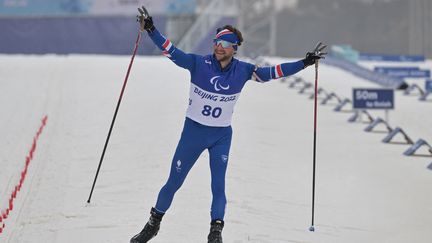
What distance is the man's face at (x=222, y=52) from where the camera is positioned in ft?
24.8

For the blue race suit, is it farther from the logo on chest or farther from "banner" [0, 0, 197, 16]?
"banner" [0, 0, 197, 16]

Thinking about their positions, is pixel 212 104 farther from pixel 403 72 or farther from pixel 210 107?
pixel 403 72

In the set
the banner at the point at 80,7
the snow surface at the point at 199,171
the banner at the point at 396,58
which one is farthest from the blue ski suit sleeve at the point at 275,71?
the banner at the point at 396,58

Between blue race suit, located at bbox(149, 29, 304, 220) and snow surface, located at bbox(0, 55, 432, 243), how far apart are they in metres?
0.90

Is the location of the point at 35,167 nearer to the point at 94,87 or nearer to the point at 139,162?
the point at 139,162

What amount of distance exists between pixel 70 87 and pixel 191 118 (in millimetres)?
15582

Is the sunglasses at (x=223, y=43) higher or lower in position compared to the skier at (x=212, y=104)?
higher

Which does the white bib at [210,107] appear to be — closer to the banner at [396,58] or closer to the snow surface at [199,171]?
the snow surface at [199,171]

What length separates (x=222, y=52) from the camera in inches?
298

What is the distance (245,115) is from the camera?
62.0 feet

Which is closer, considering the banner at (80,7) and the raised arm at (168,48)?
the raised arm at (168,48)

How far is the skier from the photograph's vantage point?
758cm

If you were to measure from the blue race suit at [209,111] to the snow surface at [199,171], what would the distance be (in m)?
0.90

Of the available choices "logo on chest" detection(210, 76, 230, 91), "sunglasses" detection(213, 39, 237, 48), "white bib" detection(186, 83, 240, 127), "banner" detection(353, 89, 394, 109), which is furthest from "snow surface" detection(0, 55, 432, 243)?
"sunglasses" detection(213, 39, 237, 48)
